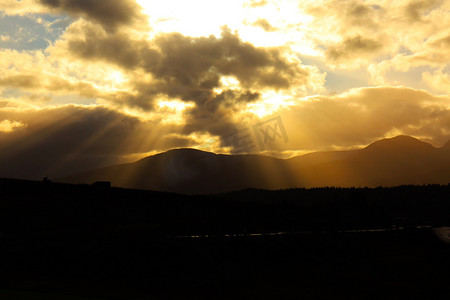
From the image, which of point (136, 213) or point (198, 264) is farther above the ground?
point (136, 213)

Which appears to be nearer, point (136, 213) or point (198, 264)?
point (198, 264)

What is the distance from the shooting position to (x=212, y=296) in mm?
36875

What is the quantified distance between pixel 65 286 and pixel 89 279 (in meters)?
4.67

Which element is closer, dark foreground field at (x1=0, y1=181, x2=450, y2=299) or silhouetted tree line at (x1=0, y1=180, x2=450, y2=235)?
dark foreground field at (x1=0, y1=181, x2=450, y2=299)

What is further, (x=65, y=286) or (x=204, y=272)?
(x=204, y=272)

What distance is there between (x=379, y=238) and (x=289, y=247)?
2652cm

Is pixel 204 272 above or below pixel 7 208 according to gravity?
below

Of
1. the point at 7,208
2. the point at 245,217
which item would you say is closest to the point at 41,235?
the point at 7,208

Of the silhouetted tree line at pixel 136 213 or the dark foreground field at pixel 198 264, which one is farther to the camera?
the silhouetted tree line at pixel 136 213

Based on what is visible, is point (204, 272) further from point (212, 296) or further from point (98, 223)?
point (98, 223)

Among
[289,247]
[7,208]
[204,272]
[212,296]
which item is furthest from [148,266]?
[7,208]

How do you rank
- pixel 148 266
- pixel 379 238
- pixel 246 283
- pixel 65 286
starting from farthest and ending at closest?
1. pixel 379 238
2. pixel 148 266
3. pixel 246 283
4. pixel 65 286

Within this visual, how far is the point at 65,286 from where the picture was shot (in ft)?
130

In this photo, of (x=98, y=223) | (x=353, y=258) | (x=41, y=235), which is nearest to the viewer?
(x=353, y=258)
